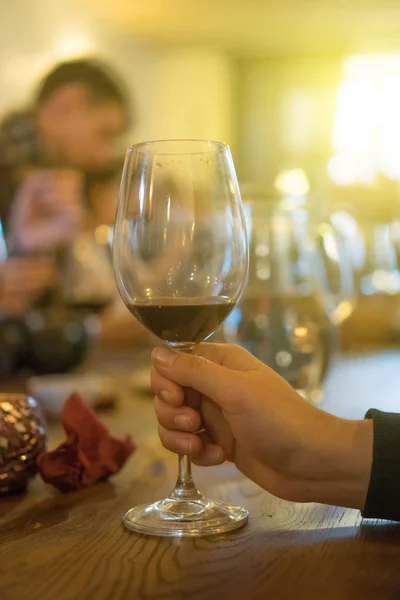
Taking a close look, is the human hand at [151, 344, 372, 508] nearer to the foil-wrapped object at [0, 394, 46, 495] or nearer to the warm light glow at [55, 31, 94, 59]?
the foil-wrapped object at [0, 394, 46, 495]

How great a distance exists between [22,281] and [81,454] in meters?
2.15

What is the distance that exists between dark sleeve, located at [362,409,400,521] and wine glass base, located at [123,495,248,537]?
0.33 feet

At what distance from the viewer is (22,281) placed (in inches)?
113

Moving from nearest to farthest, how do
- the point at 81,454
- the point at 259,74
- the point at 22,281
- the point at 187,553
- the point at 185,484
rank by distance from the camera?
the point at 187,553
the point at 185,484
the point at 81,454
the point at 22,281
the point at 259,74

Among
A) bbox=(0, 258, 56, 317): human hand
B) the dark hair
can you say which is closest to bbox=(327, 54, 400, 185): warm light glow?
the dark hair

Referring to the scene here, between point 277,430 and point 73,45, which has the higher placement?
point 73,45

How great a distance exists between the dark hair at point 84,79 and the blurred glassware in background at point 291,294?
11.6 feet

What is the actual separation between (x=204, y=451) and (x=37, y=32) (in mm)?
4411

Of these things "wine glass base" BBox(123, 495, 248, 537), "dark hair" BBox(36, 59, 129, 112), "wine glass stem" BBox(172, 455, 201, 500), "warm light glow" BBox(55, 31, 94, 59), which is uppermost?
"warm light glow" BBox(55, 31, 94, 59)

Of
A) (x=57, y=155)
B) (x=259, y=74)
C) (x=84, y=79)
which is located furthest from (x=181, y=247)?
(x=259, y=74)

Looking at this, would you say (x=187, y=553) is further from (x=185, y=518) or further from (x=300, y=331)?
(x=300, y=331)

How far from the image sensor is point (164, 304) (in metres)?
0.66

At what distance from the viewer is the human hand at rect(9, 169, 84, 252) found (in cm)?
415

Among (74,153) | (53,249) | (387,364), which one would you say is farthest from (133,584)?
(74,153)
